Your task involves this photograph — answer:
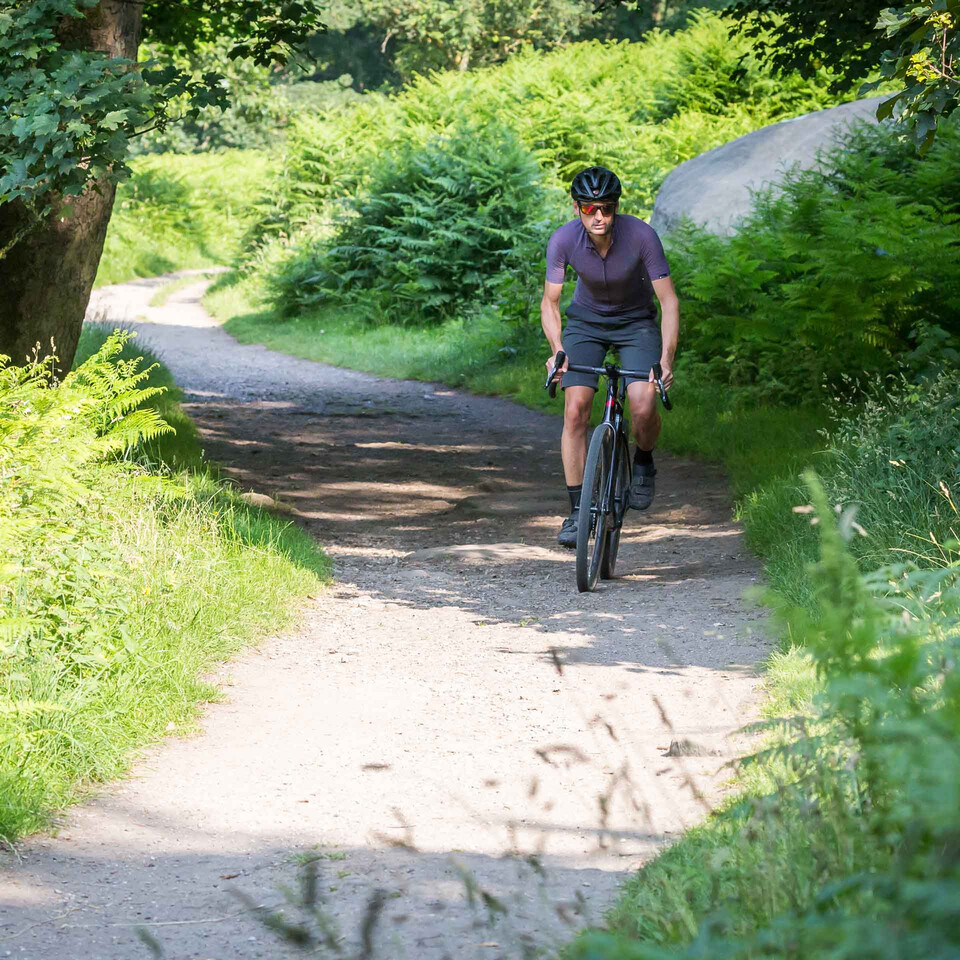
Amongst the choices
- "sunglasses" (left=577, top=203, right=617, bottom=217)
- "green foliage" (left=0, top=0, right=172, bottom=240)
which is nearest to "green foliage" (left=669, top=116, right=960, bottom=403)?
"sunglasses" (left=577, top=203, right=617, bottom=217)

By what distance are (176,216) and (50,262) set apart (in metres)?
31.7

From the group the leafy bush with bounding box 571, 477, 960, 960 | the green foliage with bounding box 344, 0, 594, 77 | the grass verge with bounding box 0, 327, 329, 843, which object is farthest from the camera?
the green foliage with bounding box 344, 0, 594, 77

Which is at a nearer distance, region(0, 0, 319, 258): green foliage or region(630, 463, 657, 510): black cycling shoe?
region(0, 0, 319, 258): green foliage

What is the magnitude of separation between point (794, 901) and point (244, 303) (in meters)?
24.2

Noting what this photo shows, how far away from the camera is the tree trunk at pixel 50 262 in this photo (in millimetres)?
8227

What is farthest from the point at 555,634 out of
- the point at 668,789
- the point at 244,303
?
the point at 244,303

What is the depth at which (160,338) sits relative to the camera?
21688mm

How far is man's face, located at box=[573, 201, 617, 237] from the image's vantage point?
6.63 metres

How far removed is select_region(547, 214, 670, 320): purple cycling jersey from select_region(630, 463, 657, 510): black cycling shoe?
986 mm

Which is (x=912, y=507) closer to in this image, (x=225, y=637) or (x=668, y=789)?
(x=668, y=789)

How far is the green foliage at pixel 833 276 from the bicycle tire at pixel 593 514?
3378 mm

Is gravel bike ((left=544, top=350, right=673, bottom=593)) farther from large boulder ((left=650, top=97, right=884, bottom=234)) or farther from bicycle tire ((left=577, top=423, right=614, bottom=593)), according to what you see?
large boulder ((left=650, top=97, right=884, bottom=234))

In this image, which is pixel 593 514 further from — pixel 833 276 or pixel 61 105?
pixel 833 276

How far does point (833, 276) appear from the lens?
387 inches
